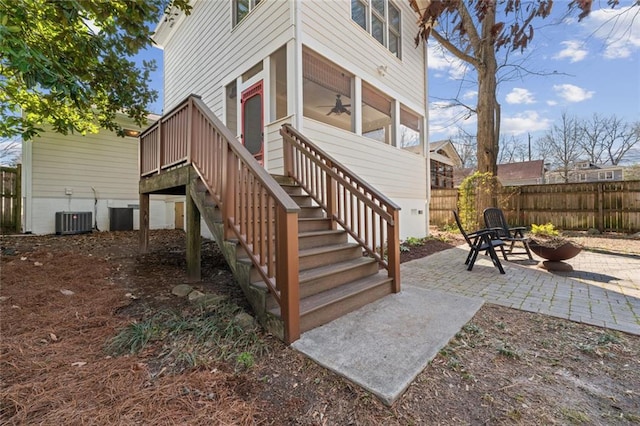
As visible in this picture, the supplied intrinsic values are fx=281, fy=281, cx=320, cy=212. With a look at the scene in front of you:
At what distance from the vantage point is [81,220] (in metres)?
7.71

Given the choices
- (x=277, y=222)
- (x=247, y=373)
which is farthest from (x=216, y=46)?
(x=247, y=373)

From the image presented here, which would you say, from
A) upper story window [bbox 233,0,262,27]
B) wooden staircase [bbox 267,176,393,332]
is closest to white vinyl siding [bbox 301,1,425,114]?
upper story window [bbox 233,0,262,27]

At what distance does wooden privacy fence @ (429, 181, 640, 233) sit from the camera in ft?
27.5

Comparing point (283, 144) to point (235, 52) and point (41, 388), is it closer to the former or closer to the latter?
point (235, 52)

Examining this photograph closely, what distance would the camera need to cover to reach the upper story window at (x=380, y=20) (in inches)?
246

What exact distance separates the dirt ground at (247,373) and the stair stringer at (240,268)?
0.43ft

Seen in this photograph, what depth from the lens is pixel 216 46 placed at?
Result: 21.8 feet

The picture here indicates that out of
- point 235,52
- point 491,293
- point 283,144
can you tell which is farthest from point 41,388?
point 235,52

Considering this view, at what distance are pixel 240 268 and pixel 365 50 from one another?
224 inches

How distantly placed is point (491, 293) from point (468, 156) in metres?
26.1

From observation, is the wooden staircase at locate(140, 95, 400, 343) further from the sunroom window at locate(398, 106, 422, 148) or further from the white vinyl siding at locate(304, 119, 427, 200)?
the sunroom window at locate(398, 106, 422, 148)

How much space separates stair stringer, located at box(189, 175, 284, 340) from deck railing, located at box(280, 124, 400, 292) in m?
1.45

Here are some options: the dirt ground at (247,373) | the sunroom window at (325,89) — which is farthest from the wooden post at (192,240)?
the sunroom window at (325,89)

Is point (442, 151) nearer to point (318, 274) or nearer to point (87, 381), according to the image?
point (318, 274)
